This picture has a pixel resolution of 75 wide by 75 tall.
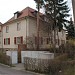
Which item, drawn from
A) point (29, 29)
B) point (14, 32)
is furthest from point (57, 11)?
point (14, 32)

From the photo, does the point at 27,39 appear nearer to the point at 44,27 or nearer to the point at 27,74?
the point at 44,27

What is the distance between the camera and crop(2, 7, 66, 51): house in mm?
42297

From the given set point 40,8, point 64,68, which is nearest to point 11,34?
point 40,8

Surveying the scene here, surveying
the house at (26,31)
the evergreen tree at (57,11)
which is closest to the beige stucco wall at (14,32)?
the house at (26,31)

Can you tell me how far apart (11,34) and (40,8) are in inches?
464

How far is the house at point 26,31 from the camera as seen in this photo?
42297 millimetres

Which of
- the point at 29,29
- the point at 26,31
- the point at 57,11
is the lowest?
the point at 26,31

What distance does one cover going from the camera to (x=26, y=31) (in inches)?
1709

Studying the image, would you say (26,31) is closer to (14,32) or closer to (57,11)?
(14,32)

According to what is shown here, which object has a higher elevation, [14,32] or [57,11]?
[57,11]

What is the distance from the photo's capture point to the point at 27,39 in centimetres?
4144

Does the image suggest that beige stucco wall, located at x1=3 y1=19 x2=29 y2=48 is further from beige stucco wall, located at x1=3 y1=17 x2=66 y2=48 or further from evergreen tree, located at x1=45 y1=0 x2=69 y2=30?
evergreen tree, located at x1=45 y1=0 x2=69 y2=30

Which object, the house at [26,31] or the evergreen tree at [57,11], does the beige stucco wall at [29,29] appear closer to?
the house at [26,31]

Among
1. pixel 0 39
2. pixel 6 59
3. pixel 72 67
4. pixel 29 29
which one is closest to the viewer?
pixel 72 67
